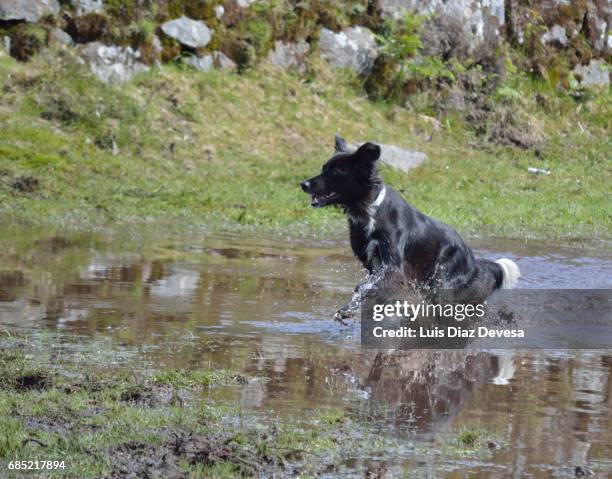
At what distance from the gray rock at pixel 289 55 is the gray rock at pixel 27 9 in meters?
4.28

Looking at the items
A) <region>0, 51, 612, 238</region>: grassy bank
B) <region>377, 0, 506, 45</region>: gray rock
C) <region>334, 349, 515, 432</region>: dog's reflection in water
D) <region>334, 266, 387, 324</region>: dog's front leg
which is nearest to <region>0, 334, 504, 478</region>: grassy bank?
<region>334, 349, 515, 432</region>: dog's reflection in water

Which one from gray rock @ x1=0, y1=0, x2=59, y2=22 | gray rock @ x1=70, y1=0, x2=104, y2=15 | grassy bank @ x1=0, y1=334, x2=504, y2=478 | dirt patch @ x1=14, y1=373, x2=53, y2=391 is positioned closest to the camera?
grassy bank @ x1=0, y1=334, x2=504, y2=478

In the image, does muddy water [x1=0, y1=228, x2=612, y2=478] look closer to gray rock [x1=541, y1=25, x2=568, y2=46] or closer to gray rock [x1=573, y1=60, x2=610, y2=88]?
gray rock [x1=573, y1=60, x2=610, y2=88]

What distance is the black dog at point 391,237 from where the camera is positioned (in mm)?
9445

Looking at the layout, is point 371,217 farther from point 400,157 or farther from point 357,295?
point 400,157

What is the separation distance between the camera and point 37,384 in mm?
5953

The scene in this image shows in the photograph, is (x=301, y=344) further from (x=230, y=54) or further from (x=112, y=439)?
(x=230, y=54)

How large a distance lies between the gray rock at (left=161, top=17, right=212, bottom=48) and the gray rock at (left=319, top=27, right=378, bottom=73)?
8.47ft

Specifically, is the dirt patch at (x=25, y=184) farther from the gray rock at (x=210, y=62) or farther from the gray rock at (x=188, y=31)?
the gray rock at (x=188, y=31)

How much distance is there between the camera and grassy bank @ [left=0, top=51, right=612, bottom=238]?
47.6 ft

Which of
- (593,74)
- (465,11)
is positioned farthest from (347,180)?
(593,74)

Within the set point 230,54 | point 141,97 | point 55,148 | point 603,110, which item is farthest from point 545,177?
point 55,148

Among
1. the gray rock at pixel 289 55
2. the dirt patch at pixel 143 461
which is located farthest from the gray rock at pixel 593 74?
the dirt patch at pixel 143 461

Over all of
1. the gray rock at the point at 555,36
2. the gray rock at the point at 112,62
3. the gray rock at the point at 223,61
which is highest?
the gray rock at the point at 555,36
